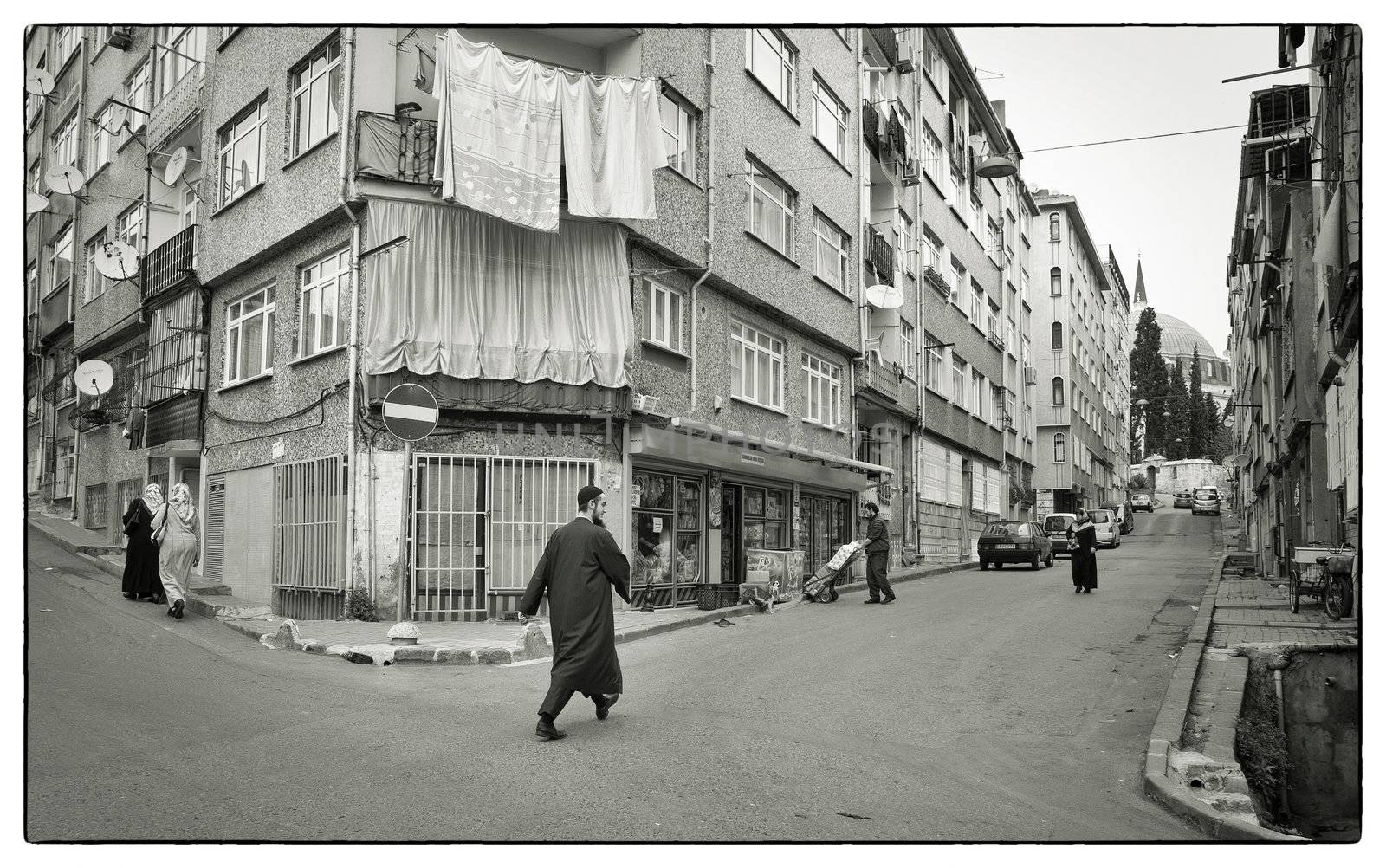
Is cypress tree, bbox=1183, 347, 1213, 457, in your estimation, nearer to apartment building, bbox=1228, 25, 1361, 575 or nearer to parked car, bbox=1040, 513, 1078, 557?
parked car, bbox=1040, 513, 1078, 557

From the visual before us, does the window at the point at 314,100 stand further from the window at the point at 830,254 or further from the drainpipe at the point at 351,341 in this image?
the window at the point at 830,254

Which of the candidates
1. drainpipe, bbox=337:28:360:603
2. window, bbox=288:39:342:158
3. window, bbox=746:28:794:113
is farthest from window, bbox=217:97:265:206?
window, bbox=746:28:794:113

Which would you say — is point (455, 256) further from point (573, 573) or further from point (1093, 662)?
point (1093, 662)

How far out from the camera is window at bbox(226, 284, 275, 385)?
14.7 metres

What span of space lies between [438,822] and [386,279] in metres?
8.69

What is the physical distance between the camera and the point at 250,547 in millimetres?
14547

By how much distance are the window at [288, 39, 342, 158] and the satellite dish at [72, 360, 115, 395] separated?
405 centimetres

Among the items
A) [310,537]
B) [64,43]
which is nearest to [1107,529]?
[310,537]

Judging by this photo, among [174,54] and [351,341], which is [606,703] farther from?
[351,341]

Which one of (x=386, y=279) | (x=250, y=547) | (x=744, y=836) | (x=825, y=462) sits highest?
(x=386, y=279)

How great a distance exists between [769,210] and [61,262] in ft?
44.2

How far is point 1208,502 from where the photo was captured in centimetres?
6962

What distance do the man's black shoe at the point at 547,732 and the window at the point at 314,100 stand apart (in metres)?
7.57

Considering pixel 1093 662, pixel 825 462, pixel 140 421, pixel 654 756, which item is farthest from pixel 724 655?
pixel 825 462
